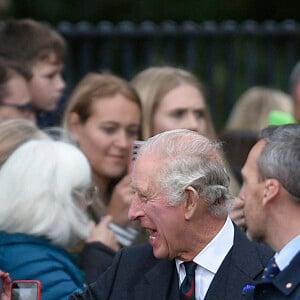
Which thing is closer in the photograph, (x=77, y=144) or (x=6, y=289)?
(x=6, y=289)

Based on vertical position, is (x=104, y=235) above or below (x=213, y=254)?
below

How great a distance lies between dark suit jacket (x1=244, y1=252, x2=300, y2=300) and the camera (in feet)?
15.2

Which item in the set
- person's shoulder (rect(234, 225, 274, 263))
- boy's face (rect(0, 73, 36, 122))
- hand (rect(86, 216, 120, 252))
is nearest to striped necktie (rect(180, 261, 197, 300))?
person's shoulder (rect(234, 225, 274, 263))

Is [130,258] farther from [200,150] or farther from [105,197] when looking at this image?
[105,197]

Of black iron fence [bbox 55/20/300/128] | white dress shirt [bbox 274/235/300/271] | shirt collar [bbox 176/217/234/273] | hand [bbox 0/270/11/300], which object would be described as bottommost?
black iron fence [bbox 55/20/300/128]

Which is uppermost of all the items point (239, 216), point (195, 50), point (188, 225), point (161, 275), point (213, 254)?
point (188, 225)

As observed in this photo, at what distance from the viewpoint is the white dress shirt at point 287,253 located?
4715mm

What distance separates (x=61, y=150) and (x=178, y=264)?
1.03 metres

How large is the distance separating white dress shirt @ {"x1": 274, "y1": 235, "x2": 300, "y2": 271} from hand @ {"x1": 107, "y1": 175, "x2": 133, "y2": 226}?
2.05 m

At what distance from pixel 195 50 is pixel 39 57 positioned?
2.43 metres

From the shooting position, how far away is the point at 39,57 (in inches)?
306

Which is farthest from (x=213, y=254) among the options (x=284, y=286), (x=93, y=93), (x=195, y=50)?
(x=195, y=50)

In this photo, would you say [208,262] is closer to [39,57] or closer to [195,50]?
[39,57]

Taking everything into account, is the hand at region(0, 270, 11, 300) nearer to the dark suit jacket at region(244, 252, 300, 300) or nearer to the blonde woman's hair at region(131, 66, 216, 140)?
the dark suit jacket at region(244, 252, 300, 300)
